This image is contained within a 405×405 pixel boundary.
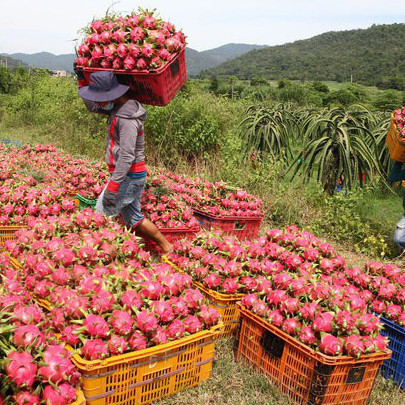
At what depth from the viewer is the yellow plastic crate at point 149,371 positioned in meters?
2.03

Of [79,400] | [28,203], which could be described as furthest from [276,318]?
[28,203]

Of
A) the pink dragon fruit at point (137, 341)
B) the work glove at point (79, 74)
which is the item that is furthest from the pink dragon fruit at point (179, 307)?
the work glove at point (79, 74)

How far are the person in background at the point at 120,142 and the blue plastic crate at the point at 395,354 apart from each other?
8.01 feet

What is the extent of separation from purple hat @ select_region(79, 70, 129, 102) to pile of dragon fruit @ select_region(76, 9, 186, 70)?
0.32 metres

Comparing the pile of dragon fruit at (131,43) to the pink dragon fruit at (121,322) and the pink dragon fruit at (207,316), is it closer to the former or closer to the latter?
the pink dragon fruit at (207,316)

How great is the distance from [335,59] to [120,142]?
9612 centimetres

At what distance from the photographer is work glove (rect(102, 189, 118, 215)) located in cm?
381

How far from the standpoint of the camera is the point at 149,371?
2238 mm

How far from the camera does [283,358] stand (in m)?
2.55

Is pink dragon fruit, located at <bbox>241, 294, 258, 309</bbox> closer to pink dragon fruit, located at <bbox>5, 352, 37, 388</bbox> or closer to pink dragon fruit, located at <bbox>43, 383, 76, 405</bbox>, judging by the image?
pink dragon fruit, located at <bbox>43, 383, 76, 405</bbox>

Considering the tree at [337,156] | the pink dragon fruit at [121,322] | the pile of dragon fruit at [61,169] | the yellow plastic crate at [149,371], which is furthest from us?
the tree at [337,156]

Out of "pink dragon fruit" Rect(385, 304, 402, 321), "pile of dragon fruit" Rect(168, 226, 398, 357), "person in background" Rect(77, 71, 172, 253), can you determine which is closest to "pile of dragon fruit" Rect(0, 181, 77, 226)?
"person in background" Rect(77, 71, 172, 253)

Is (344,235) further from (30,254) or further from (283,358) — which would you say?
(30,254)

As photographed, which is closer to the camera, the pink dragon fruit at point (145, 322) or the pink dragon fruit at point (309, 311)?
the pink dragon fruit at point (145, 322)
